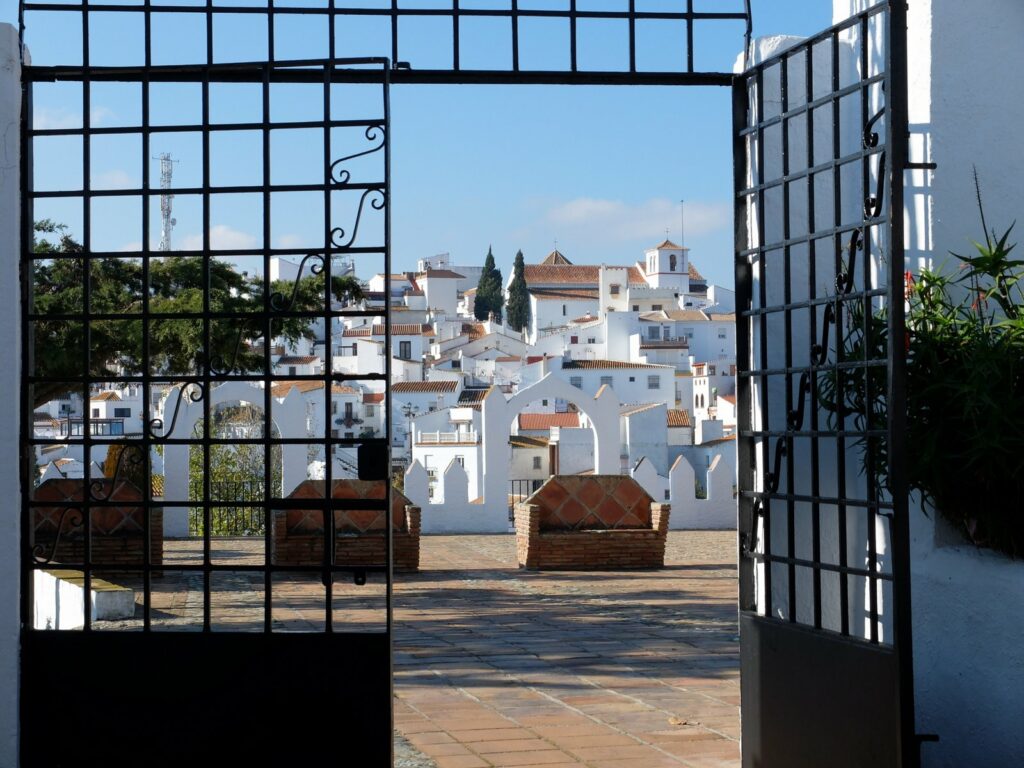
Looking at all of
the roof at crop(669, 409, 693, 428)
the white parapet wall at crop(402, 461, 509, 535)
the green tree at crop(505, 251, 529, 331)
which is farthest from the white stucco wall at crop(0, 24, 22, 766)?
the green tree at crop(505, 251, 529, 331)

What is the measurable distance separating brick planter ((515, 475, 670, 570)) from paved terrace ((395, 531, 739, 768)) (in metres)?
0.37

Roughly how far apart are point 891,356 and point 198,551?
463 inches

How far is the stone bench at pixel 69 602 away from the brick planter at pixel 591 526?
5.05m

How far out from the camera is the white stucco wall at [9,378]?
424 centimetres

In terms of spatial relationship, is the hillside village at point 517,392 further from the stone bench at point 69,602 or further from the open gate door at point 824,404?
the stone bench at point 69,602

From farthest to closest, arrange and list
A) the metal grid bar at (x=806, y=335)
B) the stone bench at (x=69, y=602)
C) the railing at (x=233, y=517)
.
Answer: the railing at (x=233, y=517) → the stone bench at (x=69, y=602) → the metal grid bar at (x=806, y=335)

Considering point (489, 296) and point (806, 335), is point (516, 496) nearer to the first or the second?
point (806, 335)

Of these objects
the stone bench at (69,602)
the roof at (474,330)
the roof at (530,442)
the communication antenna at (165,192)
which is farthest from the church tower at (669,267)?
the stone bench at (69,602)

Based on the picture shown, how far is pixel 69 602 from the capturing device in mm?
7402

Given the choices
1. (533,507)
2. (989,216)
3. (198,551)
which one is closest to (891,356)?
(989,216)

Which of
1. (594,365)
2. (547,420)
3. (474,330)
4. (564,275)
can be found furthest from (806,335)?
(564,275)

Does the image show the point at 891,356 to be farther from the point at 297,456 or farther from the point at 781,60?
the point at 297,456

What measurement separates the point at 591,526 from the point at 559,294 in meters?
74.0

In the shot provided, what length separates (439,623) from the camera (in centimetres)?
905
